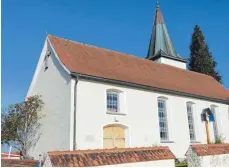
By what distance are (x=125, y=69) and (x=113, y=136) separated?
5193 millimetres

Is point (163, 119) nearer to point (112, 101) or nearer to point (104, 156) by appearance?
point (112, 101)

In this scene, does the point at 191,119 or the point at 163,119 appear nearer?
the point at 163,119

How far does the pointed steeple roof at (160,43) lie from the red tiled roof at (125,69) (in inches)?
142

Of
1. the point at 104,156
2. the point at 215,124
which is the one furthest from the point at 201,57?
the point at 104,156

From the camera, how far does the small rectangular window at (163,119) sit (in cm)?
1668

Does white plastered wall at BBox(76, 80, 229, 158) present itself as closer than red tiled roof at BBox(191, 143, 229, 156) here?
No

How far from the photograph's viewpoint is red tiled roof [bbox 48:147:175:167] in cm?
558

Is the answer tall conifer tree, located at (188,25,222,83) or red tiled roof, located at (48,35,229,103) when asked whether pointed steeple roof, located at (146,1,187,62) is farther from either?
tall conifer tree, located at (188,25,222,83)

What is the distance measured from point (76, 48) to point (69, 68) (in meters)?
4.21

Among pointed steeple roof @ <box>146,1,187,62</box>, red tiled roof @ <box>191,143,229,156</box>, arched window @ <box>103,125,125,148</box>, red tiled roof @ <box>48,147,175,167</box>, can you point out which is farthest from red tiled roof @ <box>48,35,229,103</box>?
red tiled roof @ <box>48,147,175,167</box>

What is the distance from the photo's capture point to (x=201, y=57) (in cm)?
3319

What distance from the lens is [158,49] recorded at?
26.8 meters

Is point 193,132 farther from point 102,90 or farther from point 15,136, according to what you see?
point 15,136

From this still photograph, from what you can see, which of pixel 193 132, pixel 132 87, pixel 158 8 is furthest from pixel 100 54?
pixel 158 8
